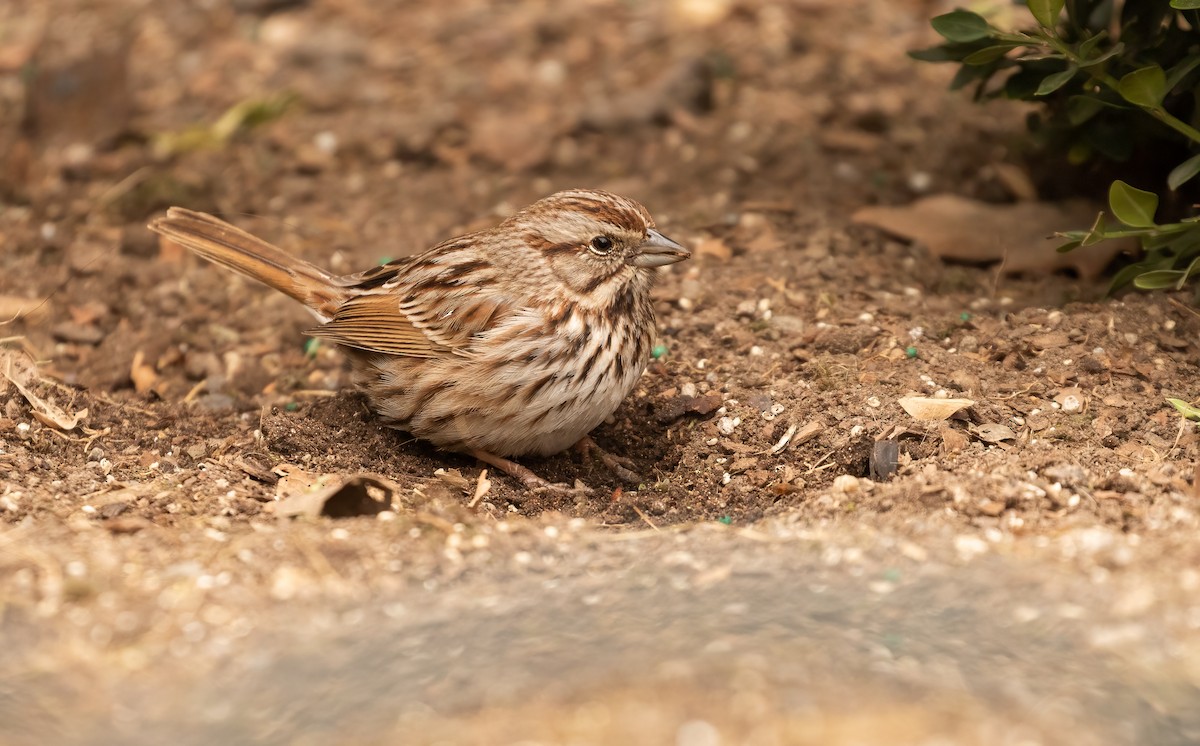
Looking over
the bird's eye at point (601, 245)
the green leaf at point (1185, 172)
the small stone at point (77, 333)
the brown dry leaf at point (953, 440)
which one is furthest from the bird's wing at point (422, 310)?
the green leaf at point (1185, 172)

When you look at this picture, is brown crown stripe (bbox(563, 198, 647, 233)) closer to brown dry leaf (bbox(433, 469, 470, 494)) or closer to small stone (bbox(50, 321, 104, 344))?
brown dry leaf (bbox(433, 469, 470, 494))

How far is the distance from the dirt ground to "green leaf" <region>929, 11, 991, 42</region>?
43.5 inches

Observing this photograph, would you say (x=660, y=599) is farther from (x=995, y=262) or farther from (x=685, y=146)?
(x=685, y=146)

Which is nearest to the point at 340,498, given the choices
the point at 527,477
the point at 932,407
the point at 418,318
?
the point at 527,477

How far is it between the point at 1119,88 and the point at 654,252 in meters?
1.68

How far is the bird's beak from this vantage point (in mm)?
4809

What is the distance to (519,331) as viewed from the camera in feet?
15.4

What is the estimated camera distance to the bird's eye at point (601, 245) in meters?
4.82

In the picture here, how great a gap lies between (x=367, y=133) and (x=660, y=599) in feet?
15.2

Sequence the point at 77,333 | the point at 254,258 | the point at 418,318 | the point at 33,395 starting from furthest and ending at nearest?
the point at 77,333 → the point at 254,258 → the point at 418,318 → the point at 33,395

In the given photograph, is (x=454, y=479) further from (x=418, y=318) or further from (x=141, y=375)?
(x=141, y=375)

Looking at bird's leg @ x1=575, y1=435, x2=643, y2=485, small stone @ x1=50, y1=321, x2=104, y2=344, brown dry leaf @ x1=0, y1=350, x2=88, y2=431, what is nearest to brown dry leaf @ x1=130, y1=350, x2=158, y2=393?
small stone @ x1=50, y1=321, x2=104, y2=344

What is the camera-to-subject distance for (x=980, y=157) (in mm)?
6691

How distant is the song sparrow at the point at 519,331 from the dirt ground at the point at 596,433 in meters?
0.23
